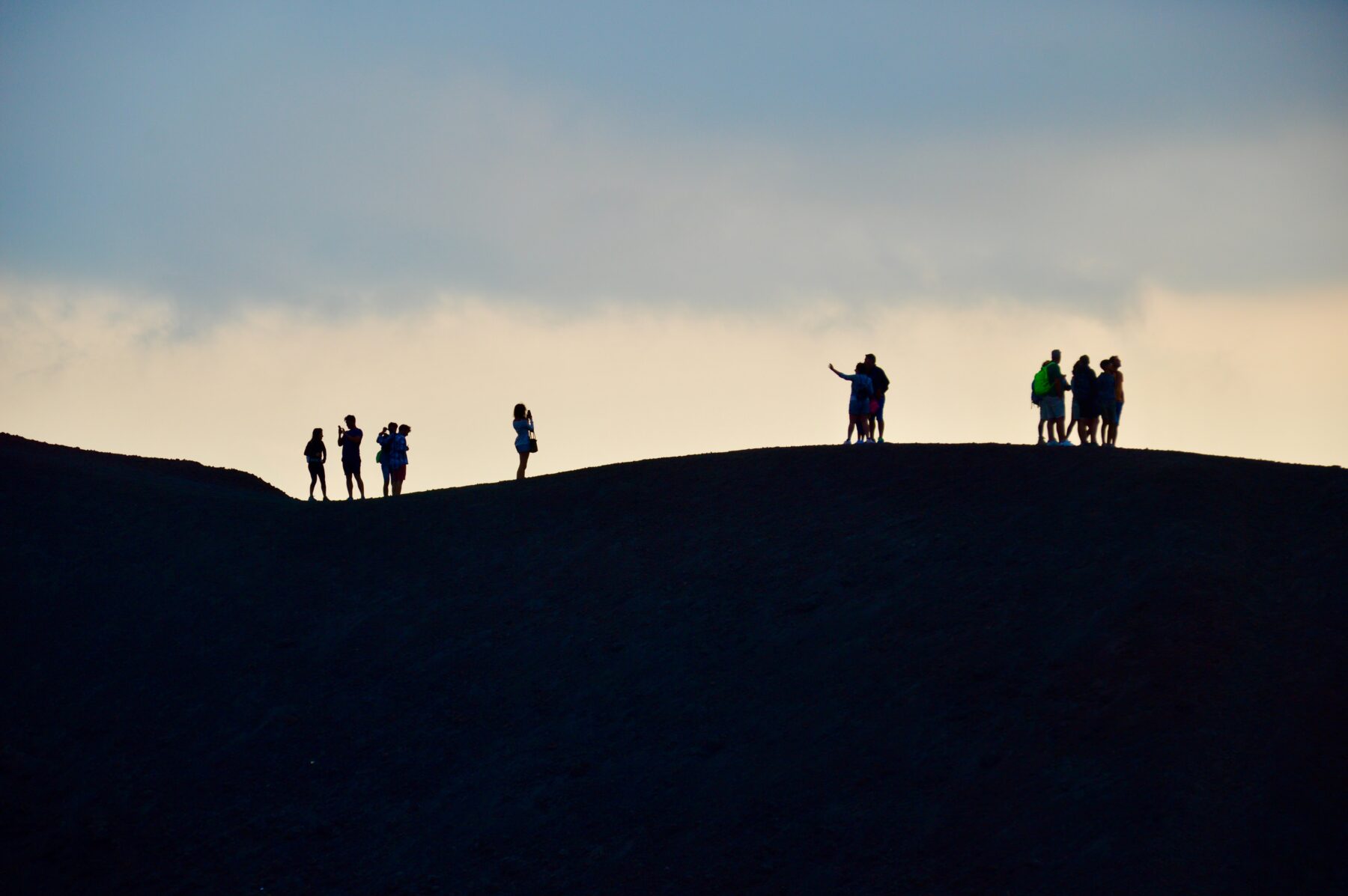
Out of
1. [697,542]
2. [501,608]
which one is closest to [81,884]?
[501,608]

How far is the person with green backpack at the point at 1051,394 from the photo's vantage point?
80.8 feet

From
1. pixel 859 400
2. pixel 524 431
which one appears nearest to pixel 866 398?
pixel 859 400

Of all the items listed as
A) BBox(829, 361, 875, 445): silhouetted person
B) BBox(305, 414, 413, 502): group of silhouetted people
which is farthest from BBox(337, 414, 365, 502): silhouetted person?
BBox(829, 361, 875, 445): silhouetted person

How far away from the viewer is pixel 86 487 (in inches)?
1095

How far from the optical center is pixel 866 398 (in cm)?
2612

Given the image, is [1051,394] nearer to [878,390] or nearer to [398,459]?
[878,390]

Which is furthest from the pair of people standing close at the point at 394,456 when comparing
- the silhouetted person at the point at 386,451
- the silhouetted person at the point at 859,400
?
the silhouetted person at the point at 859,400

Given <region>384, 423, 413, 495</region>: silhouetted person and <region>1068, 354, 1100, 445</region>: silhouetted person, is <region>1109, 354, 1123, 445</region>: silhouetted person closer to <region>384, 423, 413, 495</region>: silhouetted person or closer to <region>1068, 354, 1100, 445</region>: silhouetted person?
<region>1068, 354, 1100, 445</region>: silhouetted person

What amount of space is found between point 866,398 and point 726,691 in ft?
33.2

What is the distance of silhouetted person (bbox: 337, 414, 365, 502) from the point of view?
29812 mm

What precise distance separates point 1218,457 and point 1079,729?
9186 mm

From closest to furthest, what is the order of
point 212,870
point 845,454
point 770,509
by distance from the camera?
point 212,870
point 770,509
point 845,454

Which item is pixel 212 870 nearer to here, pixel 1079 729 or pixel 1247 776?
pixel 1079 729

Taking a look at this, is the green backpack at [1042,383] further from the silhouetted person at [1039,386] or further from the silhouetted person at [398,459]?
the silhouetted person at [398,459]
